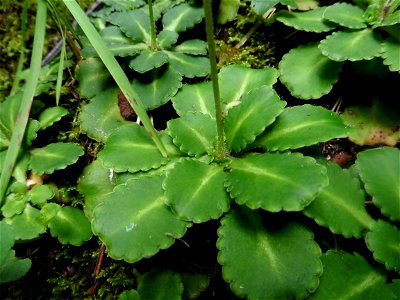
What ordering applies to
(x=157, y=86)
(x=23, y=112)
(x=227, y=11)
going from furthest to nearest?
(x=227, y=11)
(x=157, y=86)
(x=23, y=112)

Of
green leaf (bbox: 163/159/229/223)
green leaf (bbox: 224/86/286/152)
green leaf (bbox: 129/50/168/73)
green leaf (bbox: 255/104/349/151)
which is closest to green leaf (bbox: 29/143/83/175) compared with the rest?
green leaf (bbox: 129/50/168/73)

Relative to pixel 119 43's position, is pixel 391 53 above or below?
above

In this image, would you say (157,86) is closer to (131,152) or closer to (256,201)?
(131,152)

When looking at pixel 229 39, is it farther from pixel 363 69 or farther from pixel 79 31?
pixel 79 31

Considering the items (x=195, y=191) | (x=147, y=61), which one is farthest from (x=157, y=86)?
(x=195, y=191)

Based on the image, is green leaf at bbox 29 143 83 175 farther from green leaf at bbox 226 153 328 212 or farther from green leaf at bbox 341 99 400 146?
green leaf at bbox 341 99 400 146

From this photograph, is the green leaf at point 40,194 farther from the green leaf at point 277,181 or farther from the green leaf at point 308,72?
the green leaf at point 308,72

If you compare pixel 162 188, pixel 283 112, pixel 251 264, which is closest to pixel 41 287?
pixel 162 188
